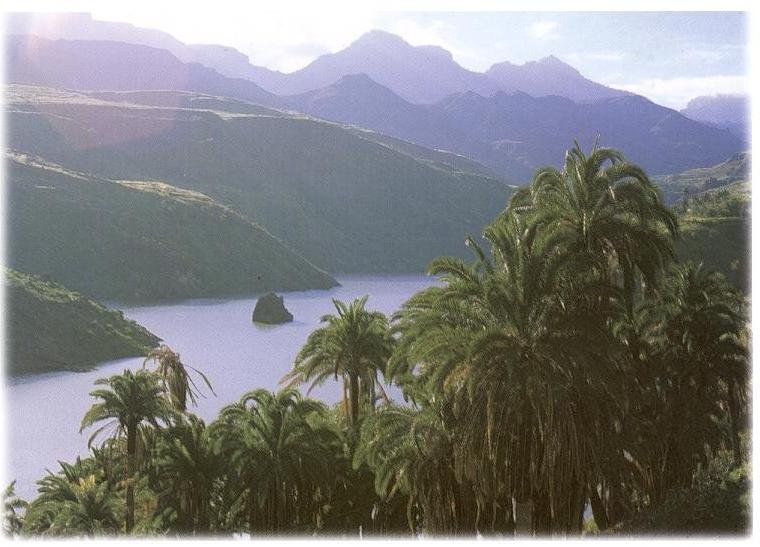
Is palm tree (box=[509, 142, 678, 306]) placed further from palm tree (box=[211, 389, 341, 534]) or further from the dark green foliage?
palm tree (box=[211, 389, 341, 534])

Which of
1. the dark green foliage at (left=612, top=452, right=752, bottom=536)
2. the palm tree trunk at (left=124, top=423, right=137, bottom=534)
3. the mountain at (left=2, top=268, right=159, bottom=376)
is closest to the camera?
the dark green foliage at (left=612, top=452, right=752, bottom=536)

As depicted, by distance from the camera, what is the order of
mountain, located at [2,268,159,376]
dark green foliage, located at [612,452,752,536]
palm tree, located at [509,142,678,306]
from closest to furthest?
dark green foliage, located at [612,452,752,536], palm tree, located at [509,142,678,306], mountain, located at [2,268,159,376]

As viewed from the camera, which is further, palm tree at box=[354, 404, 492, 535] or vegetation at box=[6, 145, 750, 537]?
palm tree at box=[354, 404, 492, 535]

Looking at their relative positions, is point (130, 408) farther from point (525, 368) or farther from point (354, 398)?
point (525, 368)

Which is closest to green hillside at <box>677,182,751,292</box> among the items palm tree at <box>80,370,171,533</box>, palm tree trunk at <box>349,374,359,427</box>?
palm tree trunk at <box>349,374,359,427</box>

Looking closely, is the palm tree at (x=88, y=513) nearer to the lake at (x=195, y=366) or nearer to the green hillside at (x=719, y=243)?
the lake at (x=195, y=366)

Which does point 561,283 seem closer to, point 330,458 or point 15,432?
point 330,458
